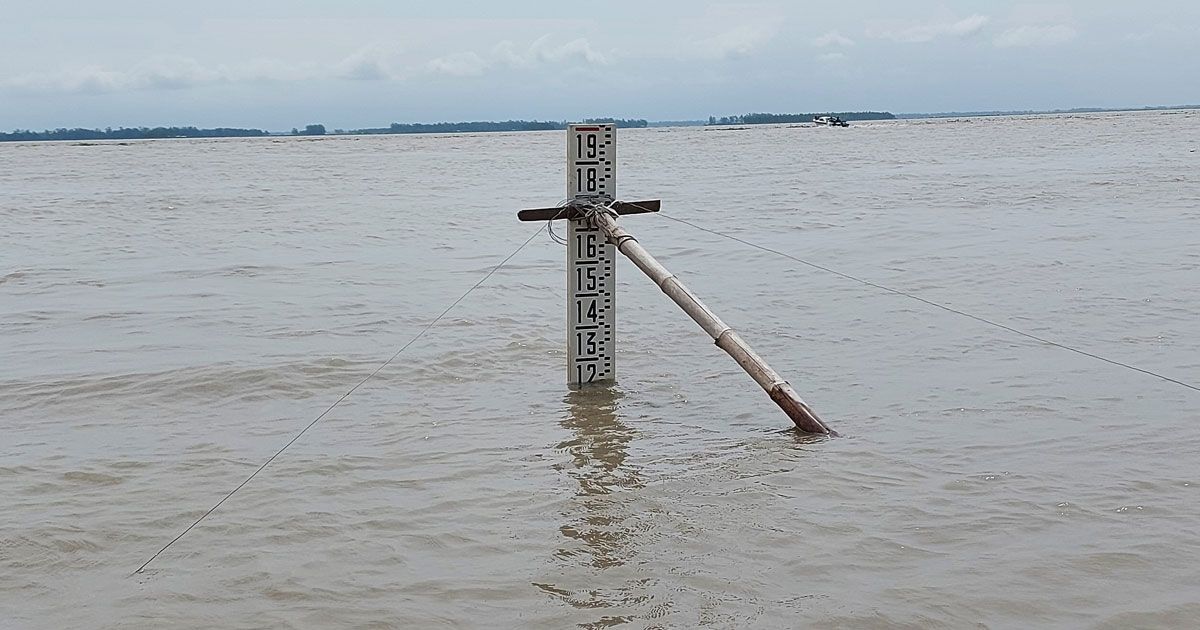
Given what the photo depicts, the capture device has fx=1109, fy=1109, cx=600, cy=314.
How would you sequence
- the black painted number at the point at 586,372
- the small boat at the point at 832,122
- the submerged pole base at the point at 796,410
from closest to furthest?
the submerged pole base at the point at 796,410 → the black painted number at the point at 586,372 → the small boat at the point at 832,122

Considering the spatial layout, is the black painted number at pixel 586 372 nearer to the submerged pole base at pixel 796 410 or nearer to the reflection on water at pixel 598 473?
the reflection on water at pixel 598 473

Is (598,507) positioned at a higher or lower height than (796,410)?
lower

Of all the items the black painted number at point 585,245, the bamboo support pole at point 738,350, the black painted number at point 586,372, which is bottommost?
the black painted number at point 586,372

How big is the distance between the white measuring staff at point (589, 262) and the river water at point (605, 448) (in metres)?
0.28

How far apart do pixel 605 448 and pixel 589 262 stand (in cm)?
146

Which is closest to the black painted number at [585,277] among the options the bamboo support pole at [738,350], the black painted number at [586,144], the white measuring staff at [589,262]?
the white measuring staff at [589,262]

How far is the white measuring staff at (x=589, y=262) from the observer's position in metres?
6.77

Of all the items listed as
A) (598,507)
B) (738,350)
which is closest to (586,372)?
(738,350)

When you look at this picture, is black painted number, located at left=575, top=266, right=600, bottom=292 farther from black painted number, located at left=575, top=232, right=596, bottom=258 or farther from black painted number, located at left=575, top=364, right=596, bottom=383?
black painted number, located at left=575, top=364, right=596, bottom=383

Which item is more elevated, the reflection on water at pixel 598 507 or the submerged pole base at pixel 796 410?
the submerged pole base at pixel 796 410

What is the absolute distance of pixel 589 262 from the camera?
6.91m

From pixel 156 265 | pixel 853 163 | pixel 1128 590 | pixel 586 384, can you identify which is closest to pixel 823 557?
pixel 1128 590

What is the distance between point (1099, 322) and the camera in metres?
8.88

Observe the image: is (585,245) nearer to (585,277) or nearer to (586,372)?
(585,277)
